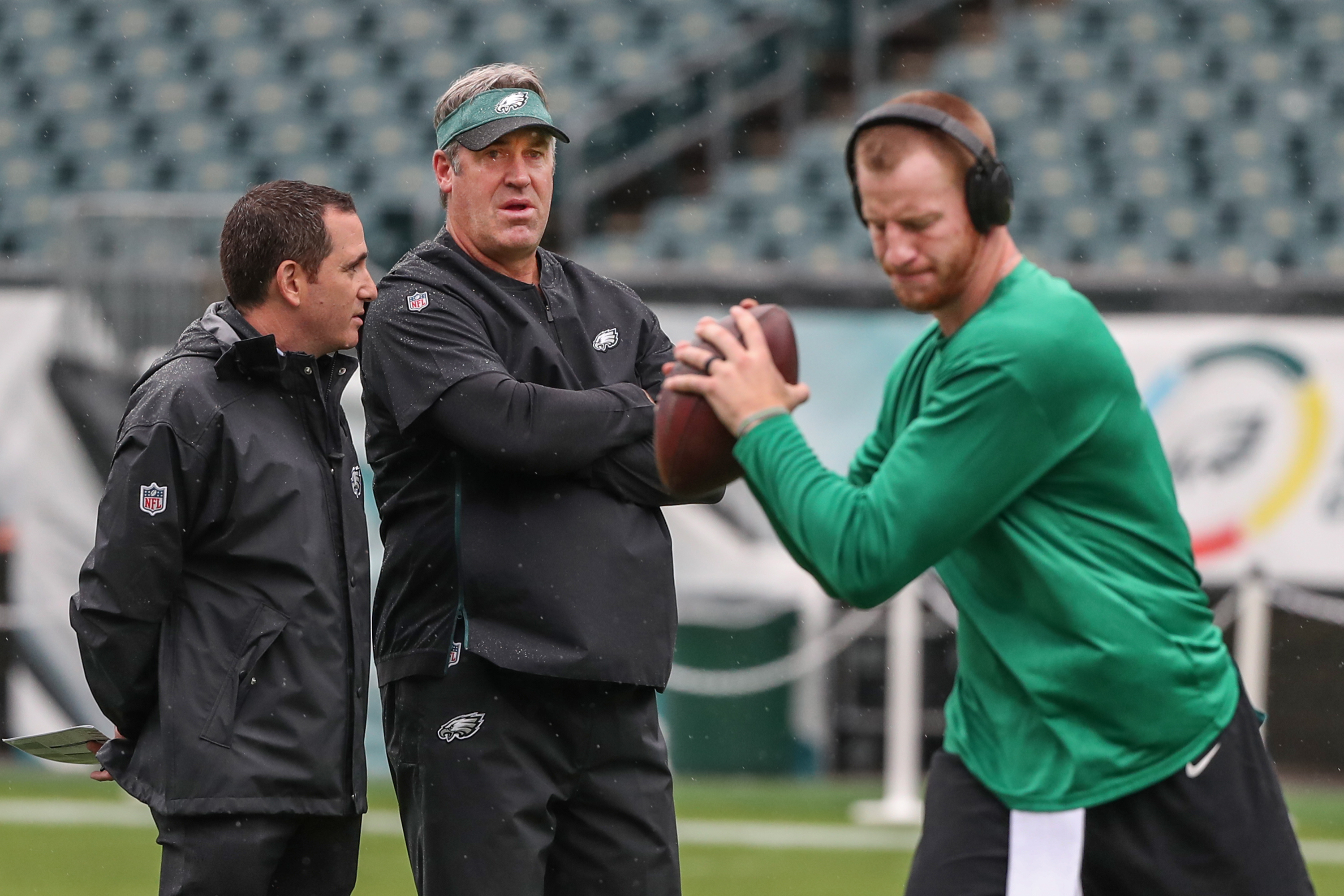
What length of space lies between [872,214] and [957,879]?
1.00 m

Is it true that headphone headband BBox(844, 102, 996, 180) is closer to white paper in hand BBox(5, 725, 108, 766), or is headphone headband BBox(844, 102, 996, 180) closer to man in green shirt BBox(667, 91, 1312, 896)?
man in green shirt BBox(667, 91, 1312, 896)

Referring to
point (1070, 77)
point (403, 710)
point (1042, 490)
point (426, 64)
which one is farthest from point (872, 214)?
point (426, 64)

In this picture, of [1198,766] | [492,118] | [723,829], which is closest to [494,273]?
[492,118]

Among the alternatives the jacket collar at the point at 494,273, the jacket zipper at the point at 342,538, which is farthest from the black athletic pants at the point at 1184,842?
the jacket collar at the point at 494,273

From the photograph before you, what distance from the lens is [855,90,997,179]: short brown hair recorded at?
7.89 ft

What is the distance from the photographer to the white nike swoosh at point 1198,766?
2410 mm

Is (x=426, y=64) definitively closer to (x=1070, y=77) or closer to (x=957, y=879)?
(x=1070, y=77)

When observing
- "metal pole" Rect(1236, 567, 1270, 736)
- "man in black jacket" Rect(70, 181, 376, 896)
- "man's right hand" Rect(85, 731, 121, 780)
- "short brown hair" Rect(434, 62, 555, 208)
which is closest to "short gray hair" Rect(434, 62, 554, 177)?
"short brown hair" Rect(434, 62, 555, 208)

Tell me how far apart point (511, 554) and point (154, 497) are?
649 mm

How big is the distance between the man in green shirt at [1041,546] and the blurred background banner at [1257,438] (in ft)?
18.8

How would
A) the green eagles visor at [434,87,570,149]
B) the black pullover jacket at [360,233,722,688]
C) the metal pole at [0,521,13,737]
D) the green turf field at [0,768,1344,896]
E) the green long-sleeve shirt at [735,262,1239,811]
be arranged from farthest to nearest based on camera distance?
the metal pole at [0,521,13,737] < the green turf field at [0,768,1344,896] < the green eagles visor at [434,87,570,149] < the black pullover jacket at [360,233,722,688] < the green long-sleeve shirt at [735,262,1239,811]

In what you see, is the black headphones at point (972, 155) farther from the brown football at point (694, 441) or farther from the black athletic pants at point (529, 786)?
the black athletic pants at point (529, 786)

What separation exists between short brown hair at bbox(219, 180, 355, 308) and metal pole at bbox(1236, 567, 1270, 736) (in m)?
5.96

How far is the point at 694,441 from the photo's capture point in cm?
267
